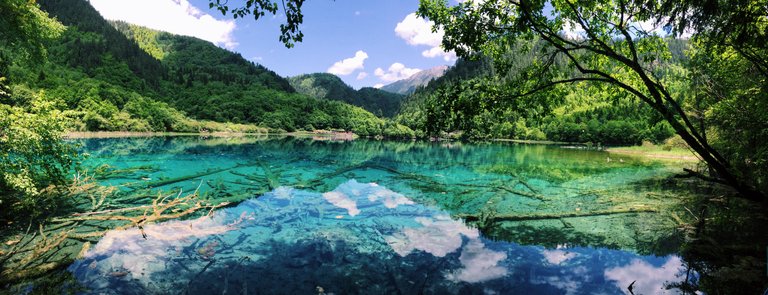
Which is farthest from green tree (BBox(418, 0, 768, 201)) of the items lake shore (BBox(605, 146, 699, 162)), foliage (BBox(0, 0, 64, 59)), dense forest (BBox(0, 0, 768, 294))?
lake shore (BBox(605, 146, 699, 162))

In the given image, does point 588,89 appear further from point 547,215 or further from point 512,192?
point 512,192

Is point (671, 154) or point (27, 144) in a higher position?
point (27, 144)

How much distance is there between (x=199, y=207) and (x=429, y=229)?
10.1 m

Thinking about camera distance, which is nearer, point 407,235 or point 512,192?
point 407,235

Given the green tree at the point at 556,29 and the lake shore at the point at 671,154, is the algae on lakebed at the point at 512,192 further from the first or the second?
the lake shore at the point at 671,154

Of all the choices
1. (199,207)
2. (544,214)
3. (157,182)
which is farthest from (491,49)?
(157,182)

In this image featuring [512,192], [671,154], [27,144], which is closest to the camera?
[27,144]

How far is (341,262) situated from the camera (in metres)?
10.2

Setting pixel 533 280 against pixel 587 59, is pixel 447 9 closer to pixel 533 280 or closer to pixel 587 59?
pixel 587 59

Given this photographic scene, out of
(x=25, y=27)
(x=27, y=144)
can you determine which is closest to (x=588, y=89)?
(x=27, y=144)

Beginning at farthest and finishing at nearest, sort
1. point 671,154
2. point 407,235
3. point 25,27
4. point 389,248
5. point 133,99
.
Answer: point 133,99, point 671,154, point 25,27, point 407,235, point 389,248

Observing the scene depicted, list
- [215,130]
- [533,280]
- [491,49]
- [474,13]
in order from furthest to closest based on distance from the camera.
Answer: [215,130], [491,49], [474,13], [533,280]

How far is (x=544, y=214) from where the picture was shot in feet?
52.9

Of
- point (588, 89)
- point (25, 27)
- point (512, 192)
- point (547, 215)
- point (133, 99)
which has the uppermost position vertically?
point (133, 99)
